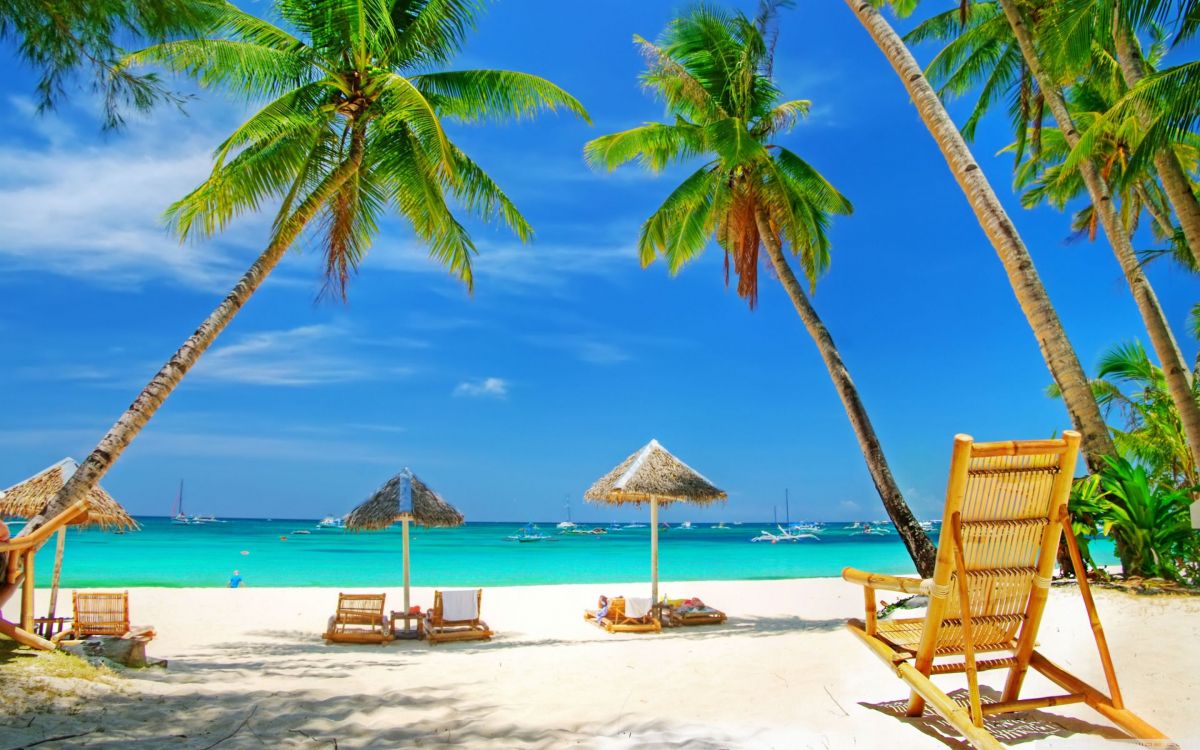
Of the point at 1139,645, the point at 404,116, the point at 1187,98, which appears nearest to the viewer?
the point at 1139,645

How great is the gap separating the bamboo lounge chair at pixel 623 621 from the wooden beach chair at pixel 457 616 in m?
1.71

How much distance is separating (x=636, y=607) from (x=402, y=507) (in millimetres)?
3578

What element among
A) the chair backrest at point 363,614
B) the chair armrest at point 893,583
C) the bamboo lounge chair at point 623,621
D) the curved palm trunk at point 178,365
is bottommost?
the bamboo lounge chair at point 623,621

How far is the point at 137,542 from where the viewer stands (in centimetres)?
4797

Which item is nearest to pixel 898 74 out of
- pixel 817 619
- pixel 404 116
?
pixel 404 116

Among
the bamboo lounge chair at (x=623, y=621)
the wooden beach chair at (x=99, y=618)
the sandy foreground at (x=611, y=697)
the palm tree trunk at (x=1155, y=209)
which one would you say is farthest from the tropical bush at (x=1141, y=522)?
the wooden beach chair at (x=99, y=618)

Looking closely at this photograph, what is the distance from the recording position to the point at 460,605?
30.7ft

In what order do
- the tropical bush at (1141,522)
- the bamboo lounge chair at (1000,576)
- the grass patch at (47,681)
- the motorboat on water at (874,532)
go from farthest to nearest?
the motorboat on water at (874,532) → the tropical bush at (1141,522) → the grass patch at (47,681) → the bamboo lounge chair at (1000,576)

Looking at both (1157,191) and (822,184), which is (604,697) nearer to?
(822,184)

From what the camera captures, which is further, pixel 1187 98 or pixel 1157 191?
pixel 1157 191

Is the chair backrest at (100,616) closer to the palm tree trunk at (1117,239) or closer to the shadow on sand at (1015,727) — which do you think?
the shadow on sand at (1015,727)

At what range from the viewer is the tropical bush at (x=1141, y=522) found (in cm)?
624

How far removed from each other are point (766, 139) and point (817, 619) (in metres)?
7.45

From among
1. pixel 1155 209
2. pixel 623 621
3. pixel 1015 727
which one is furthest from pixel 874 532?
pixel 1015 727
